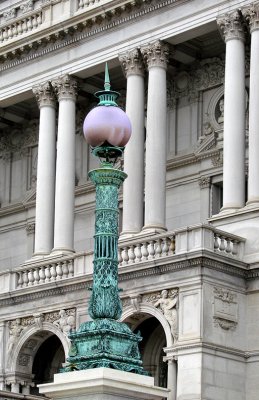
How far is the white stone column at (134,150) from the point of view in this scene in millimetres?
40906

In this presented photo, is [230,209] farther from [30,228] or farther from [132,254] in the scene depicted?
[30,228]

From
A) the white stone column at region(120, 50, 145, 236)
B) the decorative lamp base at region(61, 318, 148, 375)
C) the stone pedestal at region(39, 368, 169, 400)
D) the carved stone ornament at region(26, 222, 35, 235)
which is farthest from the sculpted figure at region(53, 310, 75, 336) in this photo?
the stone pedestal at region(39, 368, 169, 400)

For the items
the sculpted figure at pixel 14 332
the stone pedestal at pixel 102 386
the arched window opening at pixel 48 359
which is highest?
the sculpted figure at pixel 14 332

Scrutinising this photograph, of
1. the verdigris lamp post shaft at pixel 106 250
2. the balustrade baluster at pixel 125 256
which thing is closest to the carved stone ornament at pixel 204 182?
the balustrade baluster at pixel 125 256

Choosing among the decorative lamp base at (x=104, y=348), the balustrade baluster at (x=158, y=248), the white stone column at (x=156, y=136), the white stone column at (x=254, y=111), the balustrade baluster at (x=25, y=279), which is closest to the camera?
the decorative lamp base at (x=104, y=348)

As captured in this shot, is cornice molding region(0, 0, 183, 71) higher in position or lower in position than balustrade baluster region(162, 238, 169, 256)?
higher

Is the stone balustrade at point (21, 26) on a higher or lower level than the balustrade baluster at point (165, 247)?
higher

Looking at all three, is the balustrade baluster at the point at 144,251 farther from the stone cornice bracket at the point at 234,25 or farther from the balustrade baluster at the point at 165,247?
the stone cornice bracket at the point at 234,25

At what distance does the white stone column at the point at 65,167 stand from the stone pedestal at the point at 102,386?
93.0ft

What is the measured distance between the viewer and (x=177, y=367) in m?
34.2

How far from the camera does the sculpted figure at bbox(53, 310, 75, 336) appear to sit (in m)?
37.9

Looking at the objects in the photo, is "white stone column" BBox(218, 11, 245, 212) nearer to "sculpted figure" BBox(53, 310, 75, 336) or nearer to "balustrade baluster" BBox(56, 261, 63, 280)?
"balustrade baluster" BBox(56, 261, 63, 280)

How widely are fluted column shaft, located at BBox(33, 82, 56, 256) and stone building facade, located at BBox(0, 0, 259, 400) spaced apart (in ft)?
0.16

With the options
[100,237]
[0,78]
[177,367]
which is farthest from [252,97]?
[100,237]
